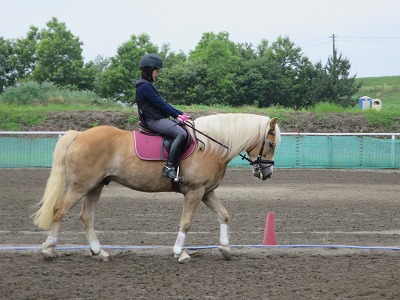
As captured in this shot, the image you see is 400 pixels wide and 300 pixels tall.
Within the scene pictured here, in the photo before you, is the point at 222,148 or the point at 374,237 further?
the point at 374,237

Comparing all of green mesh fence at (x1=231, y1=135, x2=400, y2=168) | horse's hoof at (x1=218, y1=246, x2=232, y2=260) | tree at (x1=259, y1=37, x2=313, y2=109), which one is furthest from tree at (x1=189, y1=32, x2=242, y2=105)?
horse's hoof at (x1=218, y1=246, x2=232, y2=260)

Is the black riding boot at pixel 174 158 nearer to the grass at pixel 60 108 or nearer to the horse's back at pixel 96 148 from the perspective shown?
the horse's back at pixel 96 148

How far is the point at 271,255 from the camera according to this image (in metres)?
8.78

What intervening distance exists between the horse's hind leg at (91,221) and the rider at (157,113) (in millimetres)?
1119

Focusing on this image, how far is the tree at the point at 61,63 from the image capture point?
222ft

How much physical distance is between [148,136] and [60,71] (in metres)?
60.9

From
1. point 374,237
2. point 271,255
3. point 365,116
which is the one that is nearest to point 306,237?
point 374,237

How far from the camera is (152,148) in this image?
28.0 ft

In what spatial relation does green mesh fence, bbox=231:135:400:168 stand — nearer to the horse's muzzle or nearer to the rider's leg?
the horse's muzzle

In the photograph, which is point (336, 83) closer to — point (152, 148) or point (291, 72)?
point (291, 72)

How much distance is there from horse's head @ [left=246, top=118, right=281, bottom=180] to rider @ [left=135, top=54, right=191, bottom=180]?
110cm

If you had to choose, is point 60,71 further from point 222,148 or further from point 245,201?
point 222,148

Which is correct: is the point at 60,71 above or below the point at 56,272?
above

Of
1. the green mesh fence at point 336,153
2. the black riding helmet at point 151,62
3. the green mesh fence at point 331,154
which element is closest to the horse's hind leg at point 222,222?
the black riding helmet at point 151,62
